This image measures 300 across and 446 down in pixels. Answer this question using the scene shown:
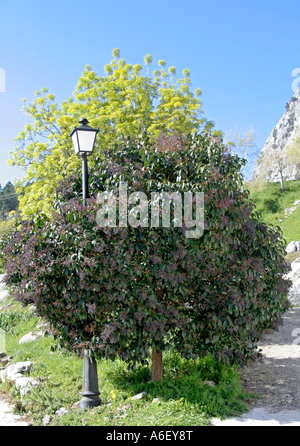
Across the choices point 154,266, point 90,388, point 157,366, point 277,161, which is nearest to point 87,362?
point 90,388

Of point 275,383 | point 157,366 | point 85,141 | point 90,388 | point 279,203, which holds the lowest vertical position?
point 275,383

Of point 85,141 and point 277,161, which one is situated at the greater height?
point 277,161

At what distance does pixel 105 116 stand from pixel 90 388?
667cm

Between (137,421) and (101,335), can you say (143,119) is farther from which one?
(137,421)

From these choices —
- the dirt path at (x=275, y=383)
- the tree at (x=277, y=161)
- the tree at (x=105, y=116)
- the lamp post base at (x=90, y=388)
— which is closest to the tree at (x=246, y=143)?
the tree at (x=277, y=161)

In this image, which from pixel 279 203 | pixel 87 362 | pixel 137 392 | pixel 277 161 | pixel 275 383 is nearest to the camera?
pixel 87 362

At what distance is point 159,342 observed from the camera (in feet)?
16.4

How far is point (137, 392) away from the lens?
17.5 ft

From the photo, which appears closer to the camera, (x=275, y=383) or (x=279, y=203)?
(x=275, y=383)

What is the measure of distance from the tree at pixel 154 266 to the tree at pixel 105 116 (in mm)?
4324

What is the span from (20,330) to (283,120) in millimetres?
59982

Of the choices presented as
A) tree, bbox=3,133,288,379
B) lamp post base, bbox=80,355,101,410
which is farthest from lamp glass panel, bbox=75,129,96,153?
lamp post base, bbox=80,355,101,410

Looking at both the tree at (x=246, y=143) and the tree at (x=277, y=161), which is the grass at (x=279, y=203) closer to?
the tree at (x=277, y=161)

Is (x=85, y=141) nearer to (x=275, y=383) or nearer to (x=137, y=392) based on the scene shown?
(x=137, y=392)
